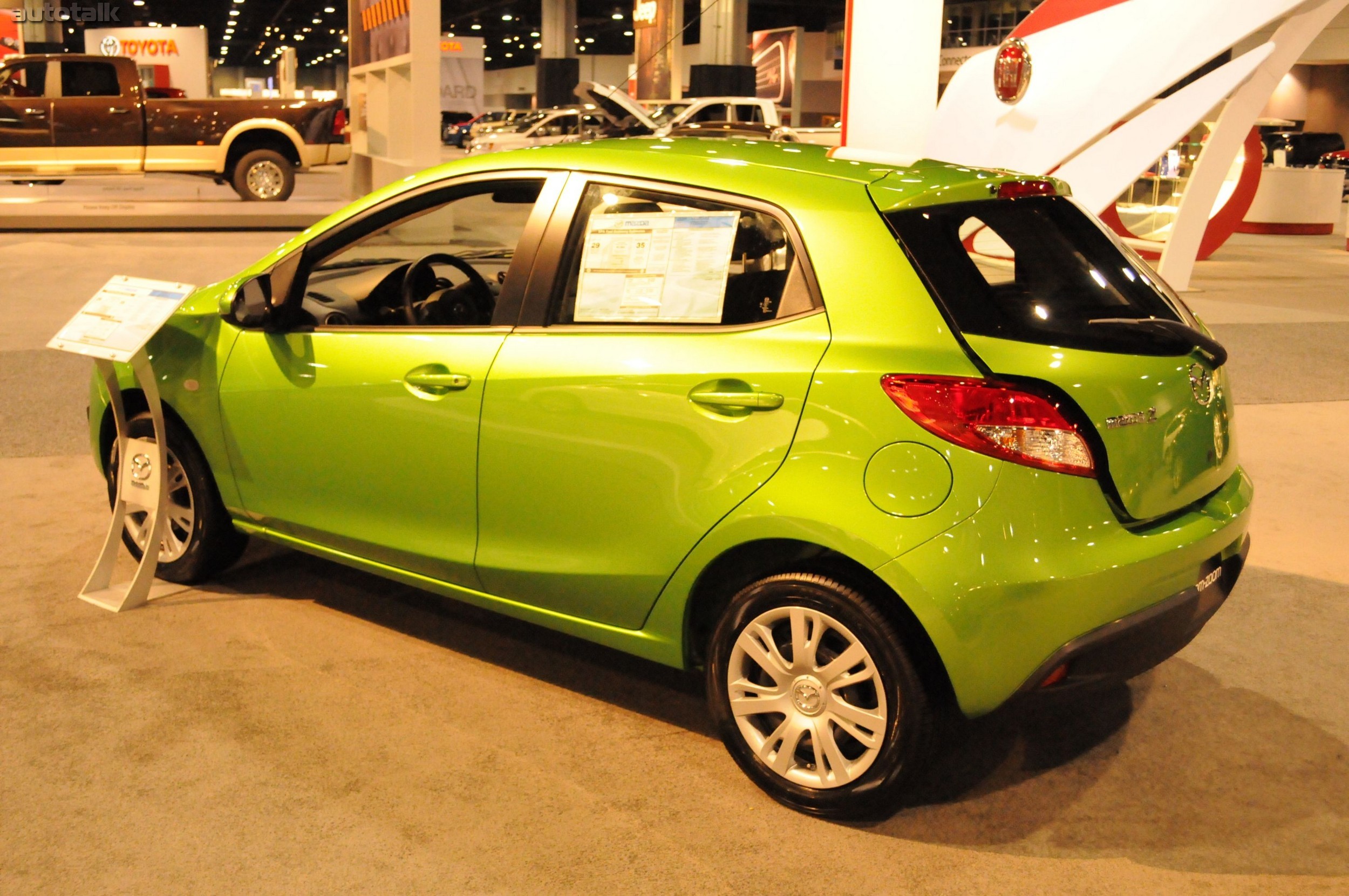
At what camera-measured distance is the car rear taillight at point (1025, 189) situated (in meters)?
3.19

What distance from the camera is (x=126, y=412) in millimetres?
4594

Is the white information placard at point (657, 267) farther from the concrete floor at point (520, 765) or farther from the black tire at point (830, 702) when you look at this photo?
the concrete floor at point (520, 765)

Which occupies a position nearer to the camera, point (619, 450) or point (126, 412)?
point (619, 450)

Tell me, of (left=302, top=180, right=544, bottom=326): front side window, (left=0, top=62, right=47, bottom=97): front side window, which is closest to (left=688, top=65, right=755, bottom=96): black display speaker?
(left=0, top=62, right=47, bottom=97): front side window

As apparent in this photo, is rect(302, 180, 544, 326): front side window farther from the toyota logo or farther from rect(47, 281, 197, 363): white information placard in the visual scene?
the toyota logo

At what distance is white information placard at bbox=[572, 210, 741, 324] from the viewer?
10.4 feet

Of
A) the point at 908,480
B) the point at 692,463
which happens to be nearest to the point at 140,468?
the point at 692,463

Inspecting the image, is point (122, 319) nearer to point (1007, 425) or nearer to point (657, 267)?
point (657, 267)

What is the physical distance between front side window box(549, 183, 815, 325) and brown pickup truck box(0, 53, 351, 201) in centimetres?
1683

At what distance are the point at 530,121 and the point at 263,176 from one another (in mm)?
11959

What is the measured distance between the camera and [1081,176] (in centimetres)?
1155

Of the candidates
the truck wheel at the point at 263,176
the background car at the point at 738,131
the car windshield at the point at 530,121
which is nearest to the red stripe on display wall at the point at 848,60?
the background car at the point at 738,131

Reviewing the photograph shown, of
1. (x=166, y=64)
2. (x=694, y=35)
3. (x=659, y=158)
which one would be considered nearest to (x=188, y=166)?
(x=659, y=158)

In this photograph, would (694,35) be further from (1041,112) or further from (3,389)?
(3,389)
